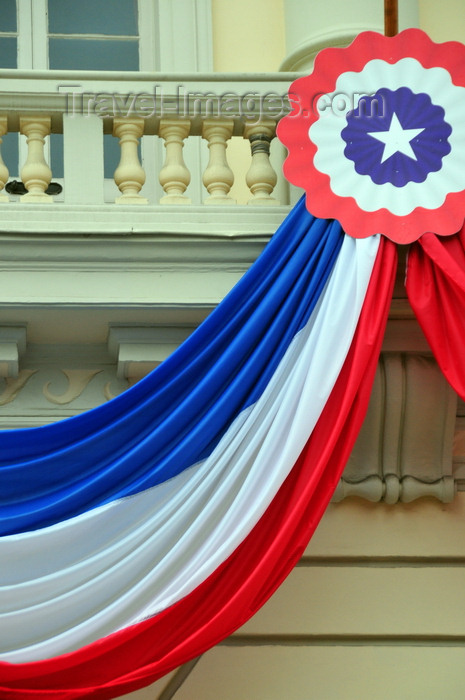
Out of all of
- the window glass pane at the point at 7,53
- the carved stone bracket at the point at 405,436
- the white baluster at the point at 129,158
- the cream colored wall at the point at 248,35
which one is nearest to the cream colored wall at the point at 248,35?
the cream colored wall at the point at 248,35

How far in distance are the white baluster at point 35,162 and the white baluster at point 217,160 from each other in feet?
2.01

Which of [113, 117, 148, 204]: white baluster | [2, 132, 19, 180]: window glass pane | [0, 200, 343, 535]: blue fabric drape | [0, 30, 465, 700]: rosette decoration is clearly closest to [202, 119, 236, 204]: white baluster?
[113, 117, 148, 204]: white baluster

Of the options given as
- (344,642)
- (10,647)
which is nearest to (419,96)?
(344,642)

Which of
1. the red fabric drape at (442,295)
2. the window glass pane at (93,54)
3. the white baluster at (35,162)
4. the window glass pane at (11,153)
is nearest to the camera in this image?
the red fabric drape at (442,295)

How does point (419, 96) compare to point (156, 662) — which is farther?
point (419, 96)

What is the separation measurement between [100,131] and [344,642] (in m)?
2.16

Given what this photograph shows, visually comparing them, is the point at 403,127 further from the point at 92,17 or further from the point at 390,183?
the point at 92,17

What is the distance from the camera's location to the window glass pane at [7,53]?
23.1ft

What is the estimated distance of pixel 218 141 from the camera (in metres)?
5.69

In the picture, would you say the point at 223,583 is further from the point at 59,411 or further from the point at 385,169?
the point at 385,169

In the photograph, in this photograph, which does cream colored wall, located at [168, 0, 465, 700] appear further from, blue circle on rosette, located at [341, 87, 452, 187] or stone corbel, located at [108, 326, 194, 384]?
blue circle on rosette, located at [341, 87, 452, 187]

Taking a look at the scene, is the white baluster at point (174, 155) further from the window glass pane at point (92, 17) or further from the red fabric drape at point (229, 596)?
the window glass pane at point (92, 17)

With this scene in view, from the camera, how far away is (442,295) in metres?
5.09

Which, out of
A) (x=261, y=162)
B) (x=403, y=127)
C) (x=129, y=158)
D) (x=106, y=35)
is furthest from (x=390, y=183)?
(x=106, y=35)
